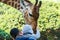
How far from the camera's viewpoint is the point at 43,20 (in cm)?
812

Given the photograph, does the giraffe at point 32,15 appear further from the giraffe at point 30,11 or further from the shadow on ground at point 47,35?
the shadow on ground at point 47,35

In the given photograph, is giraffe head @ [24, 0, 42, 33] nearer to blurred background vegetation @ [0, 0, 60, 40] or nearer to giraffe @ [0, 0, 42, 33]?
giraffe @ [0, 0, 42, 33]

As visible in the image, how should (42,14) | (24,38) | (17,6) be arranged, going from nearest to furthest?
(24,38), (17,6), (42,14)

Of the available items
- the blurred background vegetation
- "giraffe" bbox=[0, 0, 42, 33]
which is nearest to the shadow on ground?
the blurred background vegetation

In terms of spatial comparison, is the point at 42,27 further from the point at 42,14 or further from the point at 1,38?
the point at 1,38

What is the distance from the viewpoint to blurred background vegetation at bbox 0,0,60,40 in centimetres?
754

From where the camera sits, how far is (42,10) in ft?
28.3

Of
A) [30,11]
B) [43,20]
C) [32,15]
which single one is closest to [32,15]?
[32,15]

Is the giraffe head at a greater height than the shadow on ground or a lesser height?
greater

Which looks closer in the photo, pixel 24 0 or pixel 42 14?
pixel 24 0

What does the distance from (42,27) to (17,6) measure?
110 centimetres

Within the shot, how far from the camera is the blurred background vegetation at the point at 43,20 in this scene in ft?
24.7

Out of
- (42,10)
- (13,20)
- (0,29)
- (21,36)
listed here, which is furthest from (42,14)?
(21,36)

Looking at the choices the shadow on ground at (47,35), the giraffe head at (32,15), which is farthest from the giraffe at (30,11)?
the shadow on ground at (47,35)
